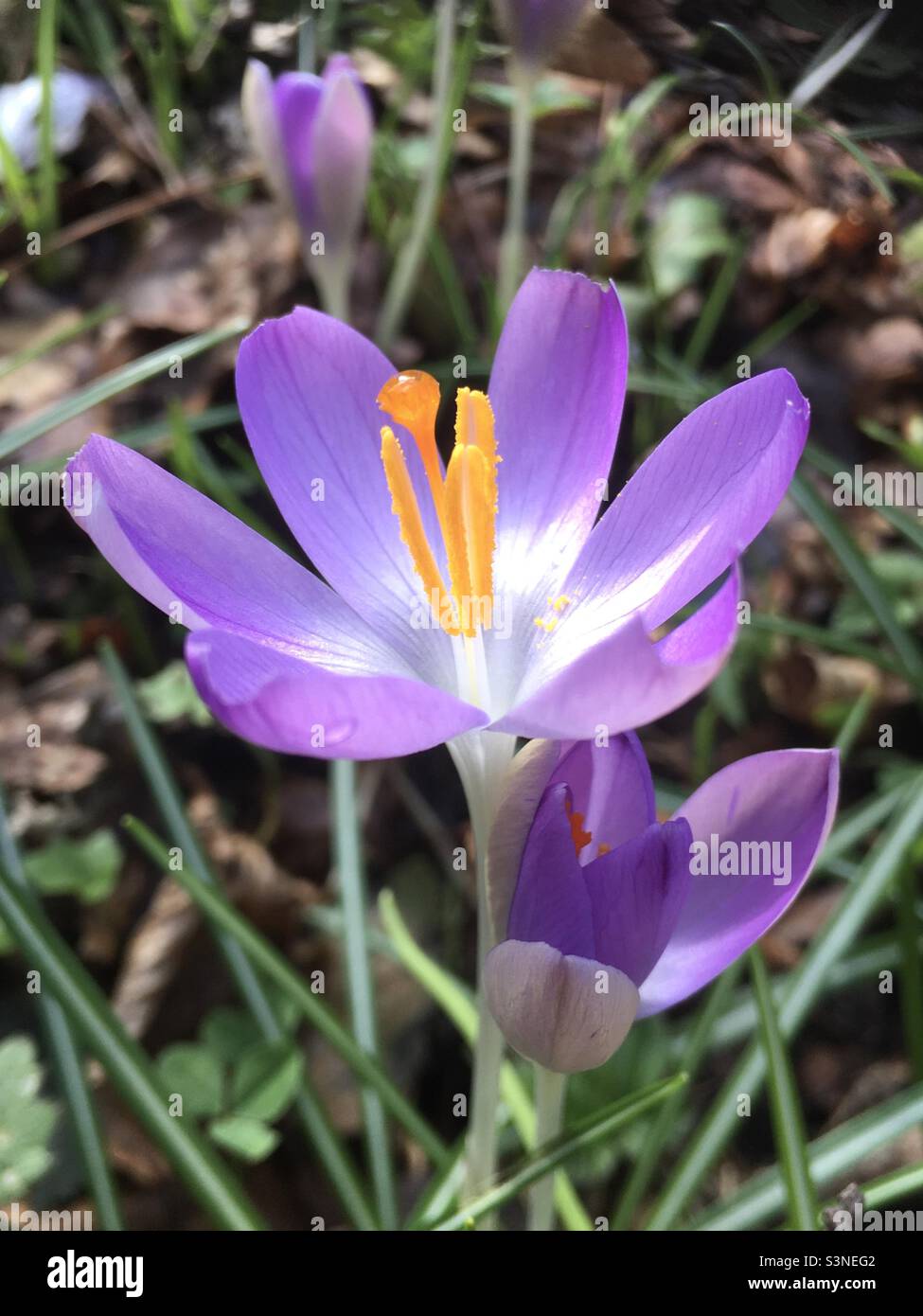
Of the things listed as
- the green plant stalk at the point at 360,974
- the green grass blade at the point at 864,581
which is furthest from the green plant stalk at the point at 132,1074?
the green grass blade at the point at 864,581

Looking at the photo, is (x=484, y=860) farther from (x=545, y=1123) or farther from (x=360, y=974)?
(x=360, y=974)

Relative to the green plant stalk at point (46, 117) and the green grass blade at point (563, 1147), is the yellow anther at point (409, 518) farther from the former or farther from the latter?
the green plant stalk at point (46, 117)

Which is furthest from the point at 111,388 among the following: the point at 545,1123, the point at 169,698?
the point at 545,1123

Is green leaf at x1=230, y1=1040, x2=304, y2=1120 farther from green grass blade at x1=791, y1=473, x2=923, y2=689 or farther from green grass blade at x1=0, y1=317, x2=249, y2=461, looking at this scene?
green grass blade at x1=791, y1=473, x2=923, y2=689

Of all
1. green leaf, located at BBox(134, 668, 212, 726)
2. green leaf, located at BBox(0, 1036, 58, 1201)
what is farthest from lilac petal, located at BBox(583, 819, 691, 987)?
green leaf, located at BBox(134, 668, 212, 726)

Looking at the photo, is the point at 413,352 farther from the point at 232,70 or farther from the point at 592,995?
the point at 592,995

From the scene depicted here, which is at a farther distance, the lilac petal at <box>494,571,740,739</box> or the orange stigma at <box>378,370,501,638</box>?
the orange stigma at <box>378,370,501,638</box>
